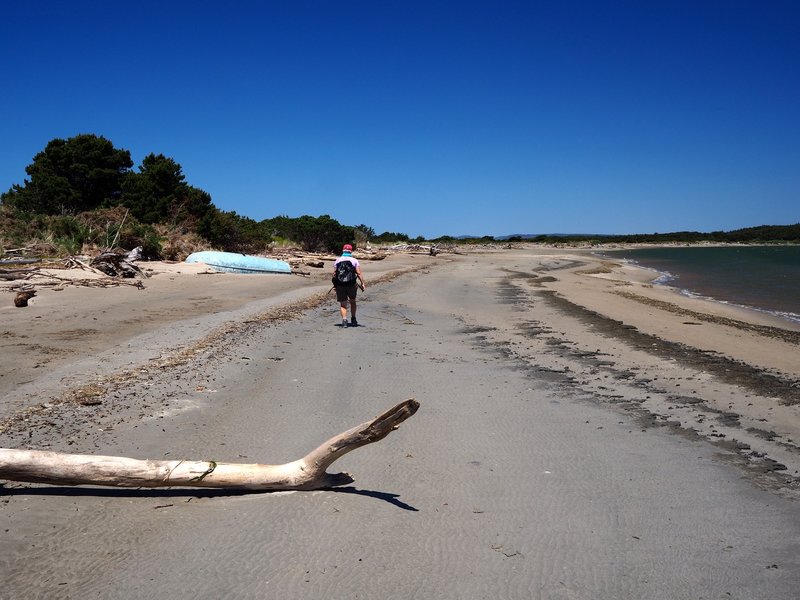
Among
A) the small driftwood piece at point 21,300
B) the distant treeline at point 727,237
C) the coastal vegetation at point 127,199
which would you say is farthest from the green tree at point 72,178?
the distant treeline at point 727,237

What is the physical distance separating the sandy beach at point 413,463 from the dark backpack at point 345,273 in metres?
1.27

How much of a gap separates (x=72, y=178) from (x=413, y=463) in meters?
30.8

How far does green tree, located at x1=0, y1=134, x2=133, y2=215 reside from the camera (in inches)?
1112

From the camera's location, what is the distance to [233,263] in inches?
912

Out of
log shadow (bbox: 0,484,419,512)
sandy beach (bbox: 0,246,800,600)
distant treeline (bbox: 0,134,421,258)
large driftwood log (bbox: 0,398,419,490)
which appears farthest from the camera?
distant treeline (bbox: 0,134,421,258)

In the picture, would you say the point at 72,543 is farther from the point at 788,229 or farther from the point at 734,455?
the point at 788,229

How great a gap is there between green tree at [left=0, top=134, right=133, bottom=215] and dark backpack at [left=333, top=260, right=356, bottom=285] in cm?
2089

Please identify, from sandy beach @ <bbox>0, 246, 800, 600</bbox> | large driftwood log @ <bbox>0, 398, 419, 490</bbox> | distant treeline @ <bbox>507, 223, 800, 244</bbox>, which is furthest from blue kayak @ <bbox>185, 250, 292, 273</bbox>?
distant treeline @ <bbox>507, 223, 800, 244</bbox>

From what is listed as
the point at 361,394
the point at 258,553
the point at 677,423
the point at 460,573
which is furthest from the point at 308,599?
the point at 677,423

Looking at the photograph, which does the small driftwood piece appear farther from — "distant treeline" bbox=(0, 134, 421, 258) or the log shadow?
"distant treeline" bbox=(0, 134, 421, 258)

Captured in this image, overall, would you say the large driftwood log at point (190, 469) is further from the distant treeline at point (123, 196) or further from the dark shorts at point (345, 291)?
the distant treeline at point (123, 196)

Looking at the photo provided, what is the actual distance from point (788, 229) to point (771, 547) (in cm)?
16610

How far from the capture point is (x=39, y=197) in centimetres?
2822

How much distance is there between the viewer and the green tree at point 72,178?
28250 millimetres
